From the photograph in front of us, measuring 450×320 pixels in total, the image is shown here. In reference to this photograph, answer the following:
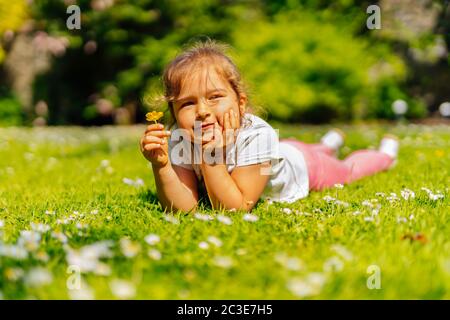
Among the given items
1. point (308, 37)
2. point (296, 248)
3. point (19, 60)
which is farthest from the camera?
point (19, 60)

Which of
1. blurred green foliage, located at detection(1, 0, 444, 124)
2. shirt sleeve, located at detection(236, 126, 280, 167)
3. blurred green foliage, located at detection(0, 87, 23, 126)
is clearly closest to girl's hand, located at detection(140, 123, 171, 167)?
shirt sleeve, located at detection(236, 126, 280, 167)

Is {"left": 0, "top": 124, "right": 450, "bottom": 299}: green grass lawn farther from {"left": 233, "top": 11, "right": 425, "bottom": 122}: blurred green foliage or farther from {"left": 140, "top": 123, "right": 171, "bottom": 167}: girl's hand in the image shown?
{"left": 233, "top": 11, "right": 425, "bottom": 122}: blurred green foliage

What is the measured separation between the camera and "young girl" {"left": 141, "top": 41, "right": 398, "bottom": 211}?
9.05 ft

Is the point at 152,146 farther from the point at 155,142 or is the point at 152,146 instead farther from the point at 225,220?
the point at 225,220

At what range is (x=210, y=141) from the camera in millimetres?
2732

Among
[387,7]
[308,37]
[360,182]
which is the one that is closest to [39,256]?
[360,182]

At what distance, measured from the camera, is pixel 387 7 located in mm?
11898

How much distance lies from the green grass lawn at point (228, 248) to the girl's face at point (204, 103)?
1.58 feet

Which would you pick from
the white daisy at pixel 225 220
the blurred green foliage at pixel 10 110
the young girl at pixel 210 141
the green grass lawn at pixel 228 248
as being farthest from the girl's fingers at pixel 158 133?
the blurred green foliage at pixel 10 110

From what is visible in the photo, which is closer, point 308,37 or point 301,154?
point 301,154

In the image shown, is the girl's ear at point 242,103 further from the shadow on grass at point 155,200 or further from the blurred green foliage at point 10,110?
the blurred green foliage at point 10,110

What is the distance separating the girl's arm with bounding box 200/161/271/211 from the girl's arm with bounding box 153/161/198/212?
148 mm
